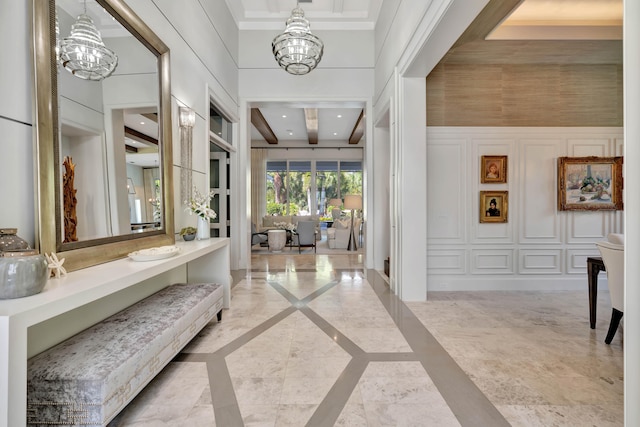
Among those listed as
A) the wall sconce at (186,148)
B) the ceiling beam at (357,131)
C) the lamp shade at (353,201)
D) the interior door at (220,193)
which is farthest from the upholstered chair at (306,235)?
the wall sconce at (186,148)

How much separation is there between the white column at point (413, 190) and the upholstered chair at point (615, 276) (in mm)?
1652

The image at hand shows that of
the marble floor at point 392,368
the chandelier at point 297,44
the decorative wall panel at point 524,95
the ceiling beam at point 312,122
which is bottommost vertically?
the marble floor at point 392,368

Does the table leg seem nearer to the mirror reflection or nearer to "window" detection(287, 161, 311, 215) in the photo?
the mirror reflection

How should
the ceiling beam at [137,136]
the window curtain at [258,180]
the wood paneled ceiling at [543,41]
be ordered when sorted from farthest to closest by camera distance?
the window curtain at [258,180] < the wood paneled ceiling at [543,41] < the ceiling beam at [137,136]

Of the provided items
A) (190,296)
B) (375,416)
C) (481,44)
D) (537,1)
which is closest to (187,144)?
(190,296)

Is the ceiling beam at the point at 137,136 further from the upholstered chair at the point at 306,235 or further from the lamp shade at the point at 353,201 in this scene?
the lamp shade at the point at 353,201

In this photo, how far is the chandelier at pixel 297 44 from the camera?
3621 millimetres

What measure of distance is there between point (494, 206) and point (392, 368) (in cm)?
315

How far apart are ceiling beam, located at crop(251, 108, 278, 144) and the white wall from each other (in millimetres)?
5035

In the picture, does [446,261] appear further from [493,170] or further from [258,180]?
[258,180]

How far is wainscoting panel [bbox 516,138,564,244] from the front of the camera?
4281mm

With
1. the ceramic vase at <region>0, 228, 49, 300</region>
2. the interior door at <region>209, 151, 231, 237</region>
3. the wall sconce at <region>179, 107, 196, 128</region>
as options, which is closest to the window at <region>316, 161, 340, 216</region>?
the interior door at <region>209, 151, 231, 237</region>

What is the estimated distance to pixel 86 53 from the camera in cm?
192

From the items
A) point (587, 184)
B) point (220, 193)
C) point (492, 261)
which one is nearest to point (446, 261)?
point (492, 261)
